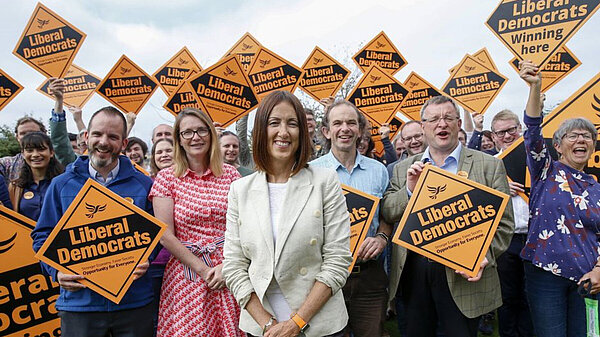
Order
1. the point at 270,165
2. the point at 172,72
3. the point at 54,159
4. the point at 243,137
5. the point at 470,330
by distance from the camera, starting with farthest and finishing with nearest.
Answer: the point at 172,72 < the point at 243,137 < the point at 54,159 < the point at 470,330 < the point at 270,165

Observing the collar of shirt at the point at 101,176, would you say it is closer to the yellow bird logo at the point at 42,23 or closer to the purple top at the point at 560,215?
the purple top at the point at 560,215

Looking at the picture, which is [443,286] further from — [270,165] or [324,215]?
[270,165]

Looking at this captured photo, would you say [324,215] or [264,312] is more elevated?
[324,215]

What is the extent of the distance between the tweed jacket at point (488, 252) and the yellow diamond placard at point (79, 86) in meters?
5.66

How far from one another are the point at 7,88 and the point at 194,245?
3.87 metres

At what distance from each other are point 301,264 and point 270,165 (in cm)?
50

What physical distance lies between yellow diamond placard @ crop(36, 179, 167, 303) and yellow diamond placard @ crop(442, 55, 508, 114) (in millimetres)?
4924

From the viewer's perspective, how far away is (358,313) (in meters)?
2.90

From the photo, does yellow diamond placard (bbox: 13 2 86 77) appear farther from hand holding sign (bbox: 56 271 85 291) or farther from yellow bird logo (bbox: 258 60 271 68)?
hand holding sign (bbox: 56 271 85 291)

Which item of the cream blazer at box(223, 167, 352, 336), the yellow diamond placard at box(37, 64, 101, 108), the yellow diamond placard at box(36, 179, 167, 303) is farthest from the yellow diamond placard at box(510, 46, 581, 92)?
the yellow diamond placard at box(37, 64, 101, 108)

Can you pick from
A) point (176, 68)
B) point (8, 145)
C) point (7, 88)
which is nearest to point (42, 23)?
point (7, 88)

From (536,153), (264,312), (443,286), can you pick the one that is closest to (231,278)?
(264,312)

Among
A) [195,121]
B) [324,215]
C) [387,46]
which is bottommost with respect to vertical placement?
[324,215]

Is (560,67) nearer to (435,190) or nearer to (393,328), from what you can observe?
(393,328)
